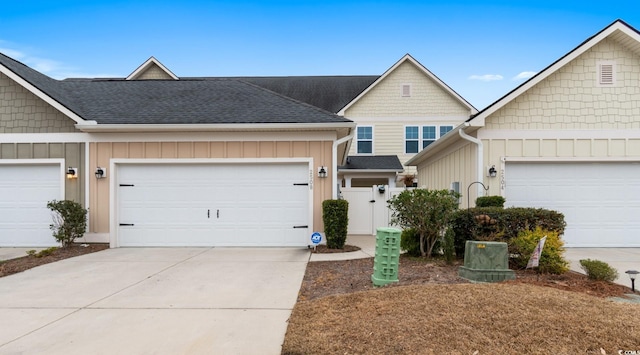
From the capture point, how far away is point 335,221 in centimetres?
901

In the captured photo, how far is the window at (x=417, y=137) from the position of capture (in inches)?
747

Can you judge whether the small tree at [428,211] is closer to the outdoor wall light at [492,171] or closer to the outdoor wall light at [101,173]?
the outdoor wall light at [492,171]

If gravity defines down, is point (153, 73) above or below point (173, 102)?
above

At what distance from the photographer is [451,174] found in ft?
39.8

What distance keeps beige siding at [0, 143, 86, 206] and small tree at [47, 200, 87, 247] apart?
1.51 feet

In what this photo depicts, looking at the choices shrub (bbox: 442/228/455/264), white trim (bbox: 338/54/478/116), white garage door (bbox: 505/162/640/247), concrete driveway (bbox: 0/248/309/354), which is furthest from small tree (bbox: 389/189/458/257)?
white trim (bbox: 338/54/478/116)

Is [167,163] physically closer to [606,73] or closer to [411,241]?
[411,241]

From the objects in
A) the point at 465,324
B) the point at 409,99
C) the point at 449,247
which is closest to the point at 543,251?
the point at 449,247

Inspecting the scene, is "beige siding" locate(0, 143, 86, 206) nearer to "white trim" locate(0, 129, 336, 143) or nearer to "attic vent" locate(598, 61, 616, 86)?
"white trim" locate(0, 129, 336, 143)

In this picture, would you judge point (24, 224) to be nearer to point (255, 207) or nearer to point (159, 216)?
point (159, 216)

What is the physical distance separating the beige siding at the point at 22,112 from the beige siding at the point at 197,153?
4.22ft

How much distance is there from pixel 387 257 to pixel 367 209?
6924mm

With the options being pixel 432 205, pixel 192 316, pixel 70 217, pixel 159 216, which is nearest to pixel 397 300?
pixel 192 316

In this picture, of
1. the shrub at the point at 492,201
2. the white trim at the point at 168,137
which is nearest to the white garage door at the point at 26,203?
the white trim at the point at 168,137
